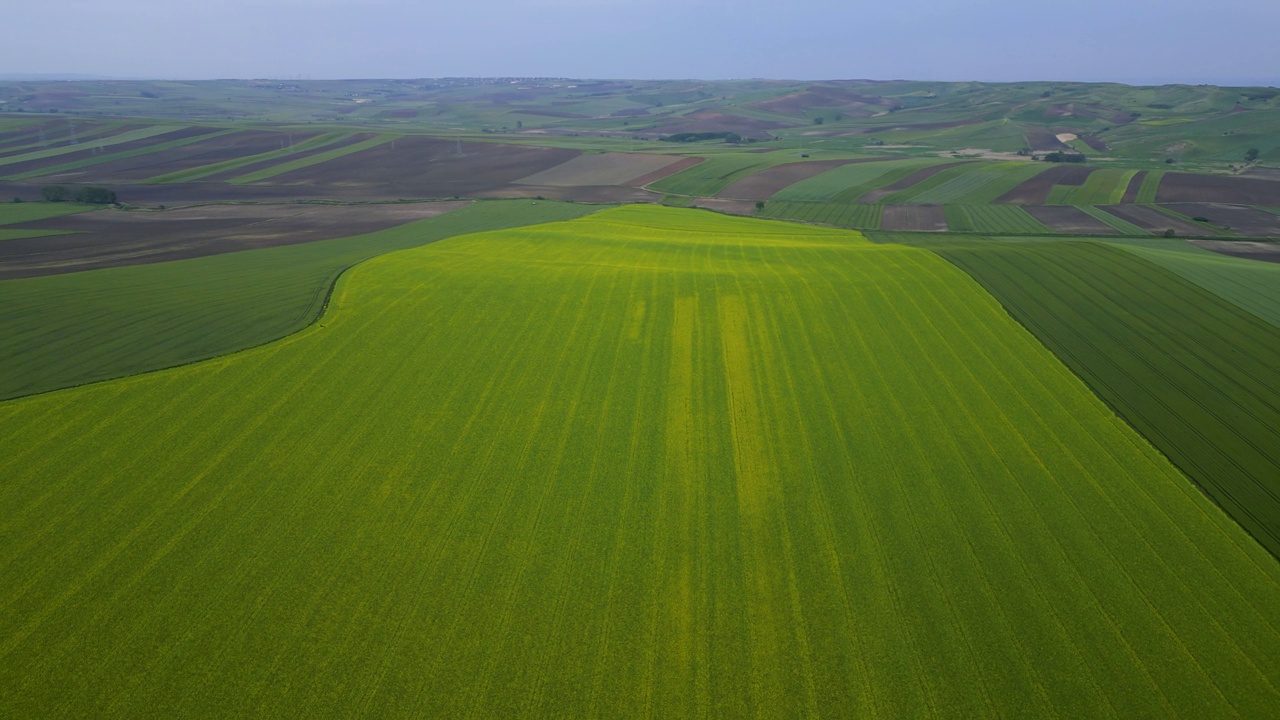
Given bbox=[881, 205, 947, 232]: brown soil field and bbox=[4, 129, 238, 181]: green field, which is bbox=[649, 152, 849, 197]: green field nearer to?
bbox=[881, 205, 947, 232]: brown soil field

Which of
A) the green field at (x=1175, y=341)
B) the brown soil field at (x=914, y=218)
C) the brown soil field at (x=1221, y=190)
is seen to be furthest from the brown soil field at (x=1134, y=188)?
the green field at (x=1175, y=341)

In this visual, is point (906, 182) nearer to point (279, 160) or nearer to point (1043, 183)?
point (1043, 183)

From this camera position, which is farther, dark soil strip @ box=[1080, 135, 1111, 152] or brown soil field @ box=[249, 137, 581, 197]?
dark soil strip @ box=[1080, 135, 1111, 152]

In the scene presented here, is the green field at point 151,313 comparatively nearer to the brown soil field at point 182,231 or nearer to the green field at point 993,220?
the brown soil field at point 182,231

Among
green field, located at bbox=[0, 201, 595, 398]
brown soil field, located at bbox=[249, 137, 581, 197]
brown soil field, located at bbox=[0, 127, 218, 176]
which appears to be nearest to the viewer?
green field, located at bbox=[0, 201, 595, 398]

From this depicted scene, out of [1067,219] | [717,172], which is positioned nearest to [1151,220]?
[1067,219]

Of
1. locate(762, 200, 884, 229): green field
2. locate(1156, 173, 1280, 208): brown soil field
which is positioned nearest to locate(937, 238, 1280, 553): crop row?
locate(762, 200, 884, 229): green field
